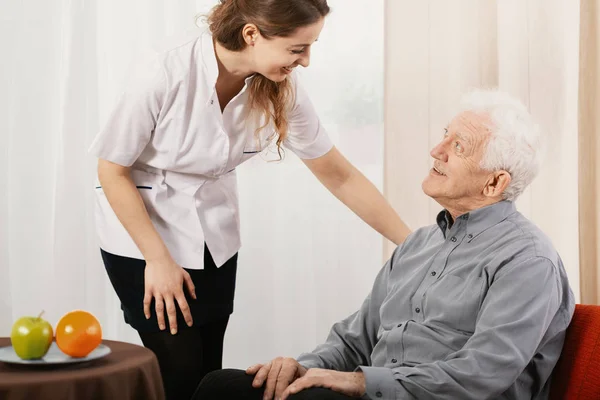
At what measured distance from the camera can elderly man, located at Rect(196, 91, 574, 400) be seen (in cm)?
155

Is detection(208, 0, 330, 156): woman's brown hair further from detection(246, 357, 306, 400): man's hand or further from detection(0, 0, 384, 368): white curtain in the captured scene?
detection(0, 0, 384, 368): white curtain

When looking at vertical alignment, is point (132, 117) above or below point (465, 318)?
above

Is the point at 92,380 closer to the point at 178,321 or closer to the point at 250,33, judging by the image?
the point at 178,321

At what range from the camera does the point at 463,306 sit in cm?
166

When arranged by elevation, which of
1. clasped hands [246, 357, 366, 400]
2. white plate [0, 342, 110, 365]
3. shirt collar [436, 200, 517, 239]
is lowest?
clasped hands [246, 357, 366, 400]

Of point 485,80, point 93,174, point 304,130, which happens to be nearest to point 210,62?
point 304,130

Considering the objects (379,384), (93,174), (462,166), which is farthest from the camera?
(93,174)

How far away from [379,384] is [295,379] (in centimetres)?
22

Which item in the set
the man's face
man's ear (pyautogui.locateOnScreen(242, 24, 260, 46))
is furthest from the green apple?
the man's face

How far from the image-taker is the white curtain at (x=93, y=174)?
9.93 ft

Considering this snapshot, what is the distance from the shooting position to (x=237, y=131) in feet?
6.70

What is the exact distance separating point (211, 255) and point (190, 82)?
17.8 inches

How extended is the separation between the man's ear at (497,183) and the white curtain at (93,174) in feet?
4.62

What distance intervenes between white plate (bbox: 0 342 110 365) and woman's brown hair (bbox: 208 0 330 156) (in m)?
0.70
